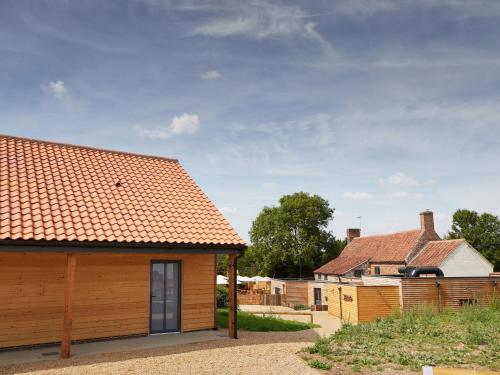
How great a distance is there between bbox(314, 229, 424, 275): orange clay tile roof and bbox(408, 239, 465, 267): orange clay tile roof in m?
1.04

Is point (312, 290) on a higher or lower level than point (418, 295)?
lower

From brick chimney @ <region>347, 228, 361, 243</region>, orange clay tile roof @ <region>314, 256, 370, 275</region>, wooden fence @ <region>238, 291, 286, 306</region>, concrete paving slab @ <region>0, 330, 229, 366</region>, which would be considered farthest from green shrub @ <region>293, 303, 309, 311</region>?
concrete paving slab @ <region>0, 330, 229, 366</region>

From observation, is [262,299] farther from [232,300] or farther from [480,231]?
[480,231]

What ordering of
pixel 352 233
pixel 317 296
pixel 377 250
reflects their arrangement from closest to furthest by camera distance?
pixel 317 296
pixel 377 250
pixel 352 233

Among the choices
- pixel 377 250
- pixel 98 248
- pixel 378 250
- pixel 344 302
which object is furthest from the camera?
pixel 377 250

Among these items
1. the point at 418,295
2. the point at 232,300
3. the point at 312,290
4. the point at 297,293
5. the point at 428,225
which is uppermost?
the point at 428,225

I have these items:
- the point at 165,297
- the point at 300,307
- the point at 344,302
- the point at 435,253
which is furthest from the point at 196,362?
the point at 435,253

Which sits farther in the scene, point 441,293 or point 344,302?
point 344,302

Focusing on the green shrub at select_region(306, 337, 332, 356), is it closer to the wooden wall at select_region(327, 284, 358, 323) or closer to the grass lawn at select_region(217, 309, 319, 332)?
the grass lawn at select_region(217, 309, 319, 332)

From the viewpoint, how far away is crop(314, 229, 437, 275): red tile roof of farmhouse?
3870cm

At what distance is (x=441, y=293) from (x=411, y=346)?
10551mm

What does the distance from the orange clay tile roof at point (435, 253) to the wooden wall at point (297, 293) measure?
9.32 metres

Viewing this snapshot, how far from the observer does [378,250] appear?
4228cm

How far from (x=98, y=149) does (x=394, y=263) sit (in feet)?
99.7
